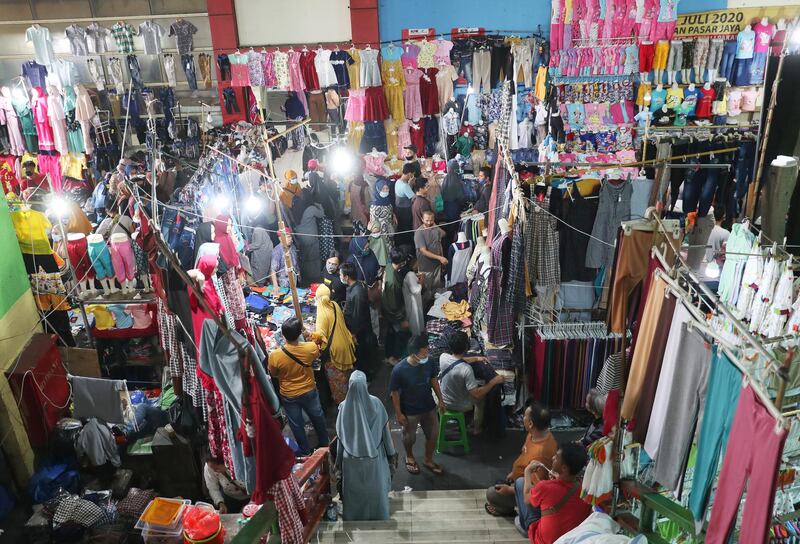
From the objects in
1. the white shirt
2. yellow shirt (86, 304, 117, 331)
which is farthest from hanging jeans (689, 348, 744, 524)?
yellow shirt (86, 304, 117, 331)

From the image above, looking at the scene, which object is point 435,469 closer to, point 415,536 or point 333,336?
point 415,536

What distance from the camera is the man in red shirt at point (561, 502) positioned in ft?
14.3

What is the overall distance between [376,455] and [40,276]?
438cm

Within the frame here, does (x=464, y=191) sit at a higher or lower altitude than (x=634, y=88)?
lower

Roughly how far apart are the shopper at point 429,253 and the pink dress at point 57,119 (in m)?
7.70

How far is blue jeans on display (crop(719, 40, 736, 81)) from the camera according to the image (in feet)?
36.2

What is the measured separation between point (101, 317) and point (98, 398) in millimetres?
1357

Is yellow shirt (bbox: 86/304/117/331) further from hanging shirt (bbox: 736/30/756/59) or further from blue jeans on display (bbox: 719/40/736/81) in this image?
hanging shirt (bbox: 736/30/756/59)

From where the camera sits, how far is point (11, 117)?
40.4 ft

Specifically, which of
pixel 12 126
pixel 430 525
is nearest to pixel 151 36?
pixel 12 126

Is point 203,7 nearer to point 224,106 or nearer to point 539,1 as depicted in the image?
point 224,106

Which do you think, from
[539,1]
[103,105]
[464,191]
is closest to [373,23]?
[539,1]

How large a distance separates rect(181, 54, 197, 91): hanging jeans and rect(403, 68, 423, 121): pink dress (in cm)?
405

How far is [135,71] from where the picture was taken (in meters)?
12.3
